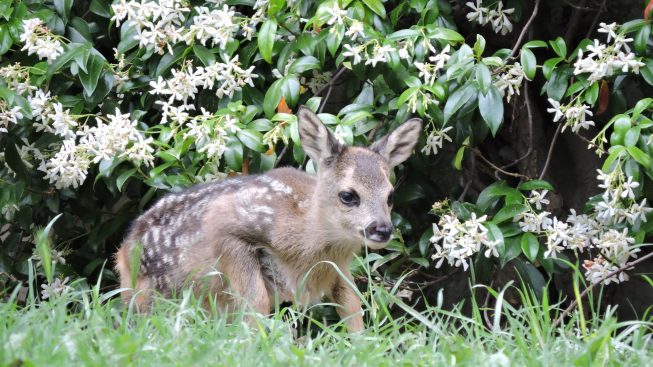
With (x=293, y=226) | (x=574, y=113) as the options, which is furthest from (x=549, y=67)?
(x=293, y=226)

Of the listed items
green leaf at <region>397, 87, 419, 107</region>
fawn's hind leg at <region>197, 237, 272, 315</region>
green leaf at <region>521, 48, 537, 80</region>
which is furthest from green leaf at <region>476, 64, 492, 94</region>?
fawn's hind leg at <region>197, 237, 272, 315</region>

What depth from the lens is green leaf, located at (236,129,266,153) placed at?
5.95 meters

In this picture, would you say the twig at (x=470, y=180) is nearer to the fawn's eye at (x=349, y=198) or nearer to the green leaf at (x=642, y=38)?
the fawn's eye at (x=349, y=198)

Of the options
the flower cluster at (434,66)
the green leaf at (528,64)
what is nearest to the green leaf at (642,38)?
the green leaf at (528,64)

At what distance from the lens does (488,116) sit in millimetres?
5742

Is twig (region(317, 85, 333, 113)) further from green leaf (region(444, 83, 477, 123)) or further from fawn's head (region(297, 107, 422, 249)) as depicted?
green leaf (region(444, 83, 477, 123))

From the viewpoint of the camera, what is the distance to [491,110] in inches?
226

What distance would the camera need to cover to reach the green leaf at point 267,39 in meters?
6.02

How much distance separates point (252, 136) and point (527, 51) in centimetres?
152

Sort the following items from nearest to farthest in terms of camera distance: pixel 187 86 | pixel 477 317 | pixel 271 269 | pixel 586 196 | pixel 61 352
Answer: pixel 61 352 → pixel 477 317 → pixel 271 269 → pixel 187 86 → pixel 586 196

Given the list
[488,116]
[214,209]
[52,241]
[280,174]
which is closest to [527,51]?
[488,116]

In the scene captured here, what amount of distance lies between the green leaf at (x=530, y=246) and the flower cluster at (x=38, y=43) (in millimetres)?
2742

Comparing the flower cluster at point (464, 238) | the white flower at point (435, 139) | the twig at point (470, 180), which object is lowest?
the twig at point (470, 180)

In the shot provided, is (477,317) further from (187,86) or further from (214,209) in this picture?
(187,86)
